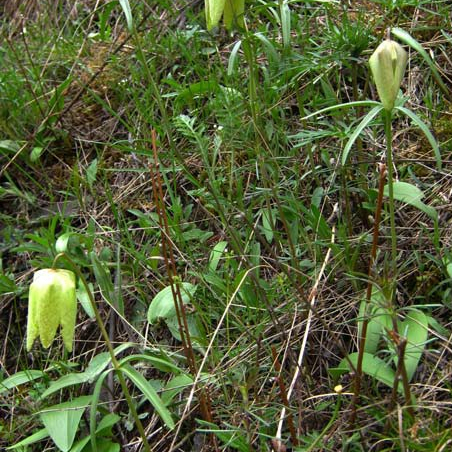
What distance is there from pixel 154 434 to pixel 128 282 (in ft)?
1.86

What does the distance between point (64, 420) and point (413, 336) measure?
2.88 feet

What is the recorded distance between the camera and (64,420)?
192cm

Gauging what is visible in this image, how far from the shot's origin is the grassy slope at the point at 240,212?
1.82 meters

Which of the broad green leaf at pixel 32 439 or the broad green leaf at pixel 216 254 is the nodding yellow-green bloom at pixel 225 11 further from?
the broad green leaf at pixel 32 439

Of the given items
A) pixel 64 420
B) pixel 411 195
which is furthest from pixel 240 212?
pixel 64 420

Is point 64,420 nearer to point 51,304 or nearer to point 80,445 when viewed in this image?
point 80,445

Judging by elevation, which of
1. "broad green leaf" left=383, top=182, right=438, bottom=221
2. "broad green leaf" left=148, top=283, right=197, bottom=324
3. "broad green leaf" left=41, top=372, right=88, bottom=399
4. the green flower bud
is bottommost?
"broad green leaf" left=41, top=372, right=88, bottom=399

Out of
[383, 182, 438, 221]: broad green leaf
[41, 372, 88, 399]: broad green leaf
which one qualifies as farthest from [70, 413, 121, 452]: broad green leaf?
[383, 182, 438, 221]: broad green leaf

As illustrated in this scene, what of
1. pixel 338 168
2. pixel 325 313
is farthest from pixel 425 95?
pixel 325 313

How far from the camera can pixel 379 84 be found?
4.97 ft

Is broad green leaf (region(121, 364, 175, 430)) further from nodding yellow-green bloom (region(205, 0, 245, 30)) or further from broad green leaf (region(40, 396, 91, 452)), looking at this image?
nodding yellow-green bloom (region(205, 0, 245, 30))

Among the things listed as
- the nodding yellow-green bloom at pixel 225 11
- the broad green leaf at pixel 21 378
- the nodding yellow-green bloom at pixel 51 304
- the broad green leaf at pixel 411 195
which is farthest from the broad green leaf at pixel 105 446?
the nodding yellow-green bloom at pixel 225 11

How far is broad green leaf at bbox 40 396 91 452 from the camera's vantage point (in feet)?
6.13

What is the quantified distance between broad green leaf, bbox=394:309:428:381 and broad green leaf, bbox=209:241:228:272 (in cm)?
61
